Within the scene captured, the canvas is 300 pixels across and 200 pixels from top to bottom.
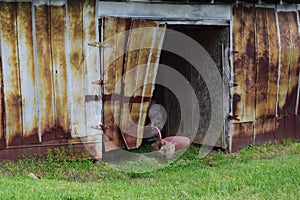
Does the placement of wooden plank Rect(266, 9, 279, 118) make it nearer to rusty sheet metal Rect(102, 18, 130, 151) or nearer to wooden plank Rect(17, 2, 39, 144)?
rusty sheet metal Rect(102, 18, 130, 151)

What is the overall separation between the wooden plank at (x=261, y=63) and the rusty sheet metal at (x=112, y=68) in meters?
2.45

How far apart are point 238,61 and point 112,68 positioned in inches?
87.4

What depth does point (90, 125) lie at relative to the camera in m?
5.73

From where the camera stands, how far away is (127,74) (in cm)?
582

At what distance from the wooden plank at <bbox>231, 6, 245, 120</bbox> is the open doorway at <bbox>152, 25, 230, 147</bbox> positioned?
0.53 ft

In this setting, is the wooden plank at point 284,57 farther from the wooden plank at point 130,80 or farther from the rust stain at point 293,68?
the wooden plank at point 130,80

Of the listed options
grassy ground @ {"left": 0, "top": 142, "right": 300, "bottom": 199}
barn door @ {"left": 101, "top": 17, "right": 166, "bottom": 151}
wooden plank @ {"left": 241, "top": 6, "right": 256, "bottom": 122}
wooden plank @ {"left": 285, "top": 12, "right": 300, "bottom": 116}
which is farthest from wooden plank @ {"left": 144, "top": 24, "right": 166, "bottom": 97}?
wooden plank @ {"left": 285, "top": 12, "right": 300, "bottom": 116}

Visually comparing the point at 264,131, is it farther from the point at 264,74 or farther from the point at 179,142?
the point at 179,142

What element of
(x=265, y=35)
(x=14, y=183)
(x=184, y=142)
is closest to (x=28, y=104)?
(x=14, y=183)

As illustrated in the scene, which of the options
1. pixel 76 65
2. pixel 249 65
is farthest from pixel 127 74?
pixel 249 65

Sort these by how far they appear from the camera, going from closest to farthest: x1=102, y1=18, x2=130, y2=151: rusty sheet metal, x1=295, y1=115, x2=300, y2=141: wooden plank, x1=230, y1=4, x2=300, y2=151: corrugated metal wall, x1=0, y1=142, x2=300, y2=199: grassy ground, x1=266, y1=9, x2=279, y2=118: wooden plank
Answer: x1=0, y1=142, x2=300, y2=199: grassy ground < x1=102, y1=18, x2=130, y2=151: rusty sheet metal < x1=230, y1=4, x2=300, y2=151: corrugated metal wall < x1=266, y1=9, x2=279, y2=118: wooden plank < x1=295, y1=115, x2=300, y2=141: wooden plank

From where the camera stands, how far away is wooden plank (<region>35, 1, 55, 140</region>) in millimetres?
5363

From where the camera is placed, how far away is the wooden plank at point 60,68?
214 inches

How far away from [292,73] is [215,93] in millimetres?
1497
